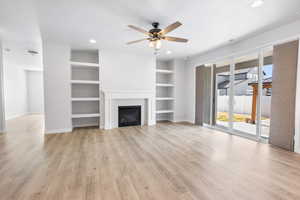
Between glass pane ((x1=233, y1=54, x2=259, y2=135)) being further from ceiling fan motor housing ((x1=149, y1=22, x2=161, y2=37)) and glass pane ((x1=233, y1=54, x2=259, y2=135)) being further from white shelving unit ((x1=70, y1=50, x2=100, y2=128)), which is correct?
white shelving unit ((x1=70, y1=50, x2=100, y2=128))

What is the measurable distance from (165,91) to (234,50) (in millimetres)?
3076

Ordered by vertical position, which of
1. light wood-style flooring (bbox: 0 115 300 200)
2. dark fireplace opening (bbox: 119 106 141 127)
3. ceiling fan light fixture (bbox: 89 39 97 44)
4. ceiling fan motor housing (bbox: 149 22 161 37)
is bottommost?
light wood-style flooring (bbox: 0 115 300 200)

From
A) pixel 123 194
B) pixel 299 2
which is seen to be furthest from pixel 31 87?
pixel 299 2

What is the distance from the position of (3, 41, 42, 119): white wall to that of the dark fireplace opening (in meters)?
3.96

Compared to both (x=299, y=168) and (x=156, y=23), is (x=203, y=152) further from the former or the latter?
(x=156, y=23)

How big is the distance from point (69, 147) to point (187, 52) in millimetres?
4695

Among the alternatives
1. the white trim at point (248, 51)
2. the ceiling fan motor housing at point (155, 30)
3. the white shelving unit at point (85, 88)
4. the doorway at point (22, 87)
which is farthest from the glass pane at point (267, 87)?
the doorway at point (22, 87)

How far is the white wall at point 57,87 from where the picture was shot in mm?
4207

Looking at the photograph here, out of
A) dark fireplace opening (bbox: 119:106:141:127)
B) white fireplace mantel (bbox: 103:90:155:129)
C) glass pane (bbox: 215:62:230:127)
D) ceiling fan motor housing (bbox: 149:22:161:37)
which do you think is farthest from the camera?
dark fireplace opening (bbox: 119:106:141:127)

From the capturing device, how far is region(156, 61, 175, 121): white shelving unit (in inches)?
246

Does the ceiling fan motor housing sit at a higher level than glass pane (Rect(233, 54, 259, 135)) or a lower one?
higher

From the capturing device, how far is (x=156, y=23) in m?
2.88

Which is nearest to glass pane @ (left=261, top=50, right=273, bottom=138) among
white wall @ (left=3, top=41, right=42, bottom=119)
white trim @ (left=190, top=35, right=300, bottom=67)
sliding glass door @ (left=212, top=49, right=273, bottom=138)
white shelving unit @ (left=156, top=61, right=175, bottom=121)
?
sliding glass door @ (left=212, top=49, right=273, bottom=138)

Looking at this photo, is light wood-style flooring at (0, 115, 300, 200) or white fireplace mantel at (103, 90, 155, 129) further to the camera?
white fireplace mantel at (103, 90, 155, 129)
